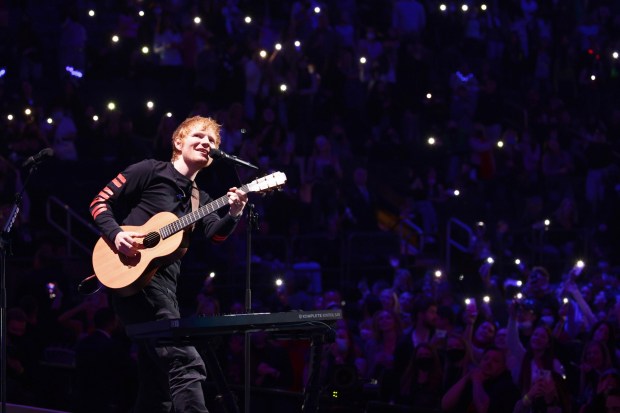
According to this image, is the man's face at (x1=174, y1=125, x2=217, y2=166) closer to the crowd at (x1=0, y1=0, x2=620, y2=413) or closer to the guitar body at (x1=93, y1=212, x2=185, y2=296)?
the guitar body at (x1=93, y1=212, x2=185, y2=296)

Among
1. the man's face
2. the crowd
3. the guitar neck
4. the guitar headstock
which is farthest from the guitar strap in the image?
the crowd

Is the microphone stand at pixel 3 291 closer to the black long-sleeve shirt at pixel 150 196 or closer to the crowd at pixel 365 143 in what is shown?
the black long-sleeve shirt at pixel 150 196

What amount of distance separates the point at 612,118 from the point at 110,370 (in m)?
11.5

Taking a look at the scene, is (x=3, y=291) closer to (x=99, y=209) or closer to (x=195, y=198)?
(x=99, y=209)

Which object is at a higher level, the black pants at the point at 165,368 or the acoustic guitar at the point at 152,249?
the acoustic guitar at the point at 152,249

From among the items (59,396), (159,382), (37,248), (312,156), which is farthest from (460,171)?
(159,382)

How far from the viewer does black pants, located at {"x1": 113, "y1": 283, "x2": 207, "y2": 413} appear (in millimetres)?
5234

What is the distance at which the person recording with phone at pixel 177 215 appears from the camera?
5.27 meters

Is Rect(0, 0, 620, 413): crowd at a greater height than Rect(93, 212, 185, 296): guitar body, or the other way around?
Rect(0, 0, 620, 413): crowd

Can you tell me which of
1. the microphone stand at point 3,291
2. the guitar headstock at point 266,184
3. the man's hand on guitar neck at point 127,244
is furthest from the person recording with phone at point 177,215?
the microphone stand at point 3,291

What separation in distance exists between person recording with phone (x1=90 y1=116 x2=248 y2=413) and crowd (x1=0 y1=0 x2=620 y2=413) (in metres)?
3.34

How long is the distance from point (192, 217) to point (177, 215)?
0.26 meters

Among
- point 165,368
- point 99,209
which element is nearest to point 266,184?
point 99,209

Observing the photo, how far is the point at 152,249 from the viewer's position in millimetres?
5547
